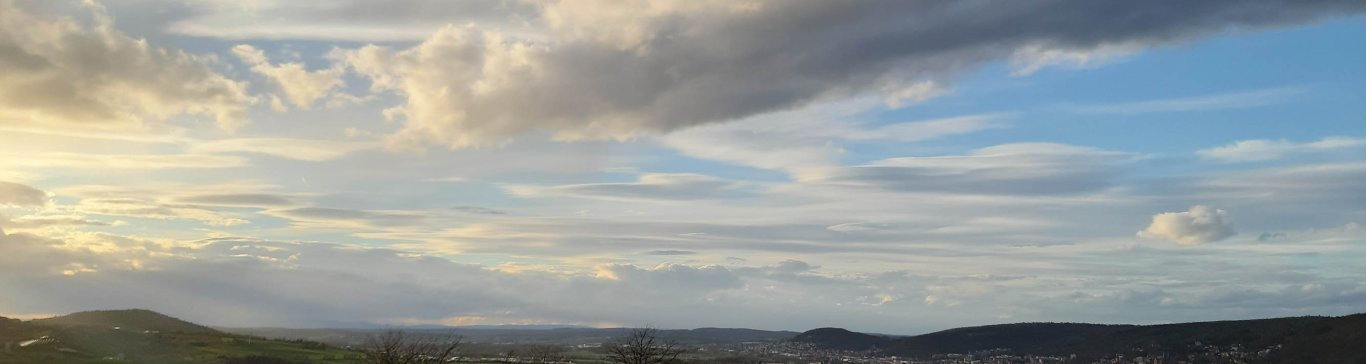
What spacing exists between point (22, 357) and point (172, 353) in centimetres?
3837

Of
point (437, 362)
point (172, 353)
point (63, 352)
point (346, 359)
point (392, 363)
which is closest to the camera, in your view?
point (392, 363)

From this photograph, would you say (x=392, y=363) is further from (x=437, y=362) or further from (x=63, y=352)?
(x=63, y=352)

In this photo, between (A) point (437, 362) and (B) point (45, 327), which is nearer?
(A) point (437, 362)

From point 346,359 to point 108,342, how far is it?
47.2 meters

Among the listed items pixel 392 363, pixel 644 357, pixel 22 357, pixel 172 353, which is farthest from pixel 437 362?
pixel 172 353

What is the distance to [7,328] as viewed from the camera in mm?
186125

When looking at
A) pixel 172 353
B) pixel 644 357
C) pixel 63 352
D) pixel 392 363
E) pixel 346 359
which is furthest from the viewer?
pixel 346 359

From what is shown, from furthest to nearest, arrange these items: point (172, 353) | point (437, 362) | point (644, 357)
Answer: point (172, 353) → point (644, 357) → point (437, 362)

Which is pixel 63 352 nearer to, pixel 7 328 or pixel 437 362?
pixel 7 328

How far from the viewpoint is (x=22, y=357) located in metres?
142

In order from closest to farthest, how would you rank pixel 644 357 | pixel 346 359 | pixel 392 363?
pixel 392 363 → pixel 644 357 → pixel 346 359

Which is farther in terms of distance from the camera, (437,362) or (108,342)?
(108,342)

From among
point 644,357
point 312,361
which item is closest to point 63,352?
point 312,361

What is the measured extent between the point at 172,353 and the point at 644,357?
104 meters
